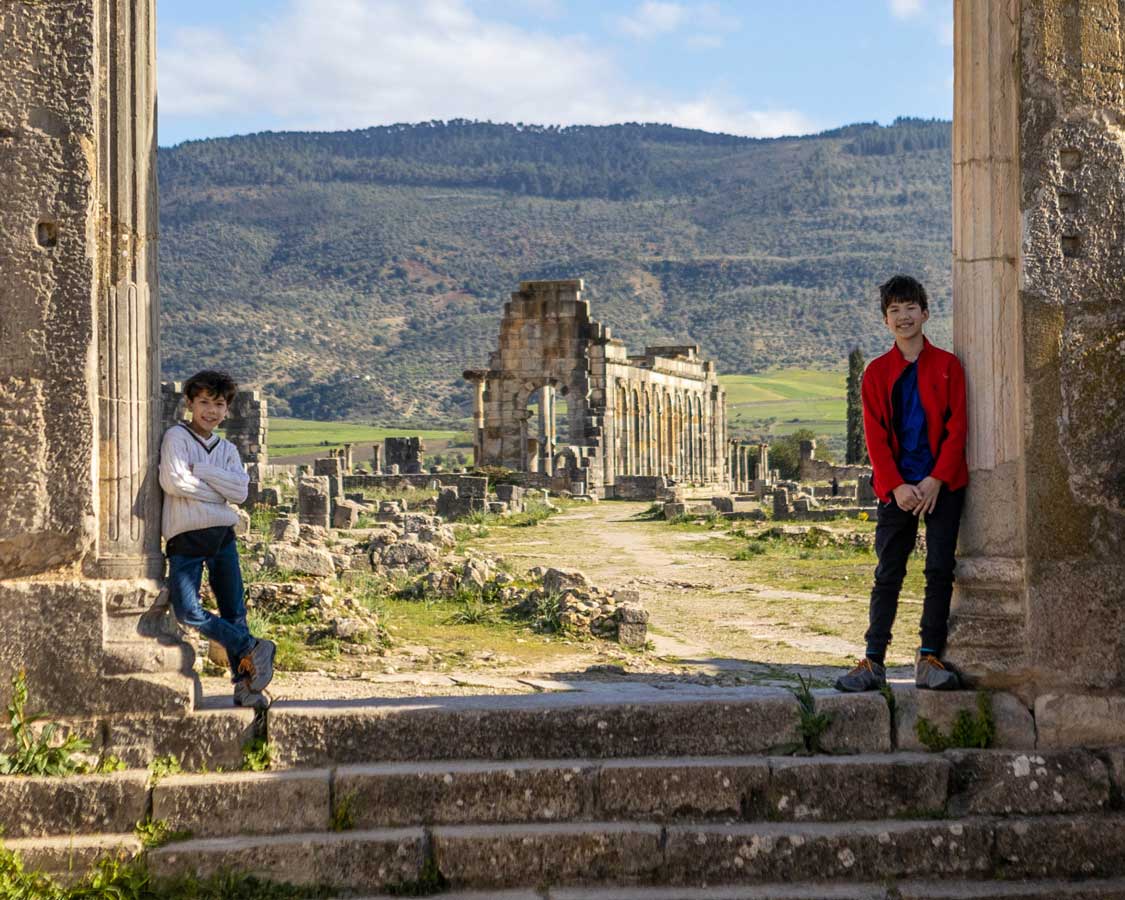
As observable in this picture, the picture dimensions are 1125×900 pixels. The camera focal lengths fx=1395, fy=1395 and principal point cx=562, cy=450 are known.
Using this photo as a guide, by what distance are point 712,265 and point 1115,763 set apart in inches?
5065

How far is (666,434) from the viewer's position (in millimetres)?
45406

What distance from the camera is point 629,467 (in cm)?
4053

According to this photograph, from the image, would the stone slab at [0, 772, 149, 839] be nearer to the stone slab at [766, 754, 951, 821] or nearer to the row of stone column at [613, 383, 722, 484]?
the stone slab at [766, 754, 951, 821]

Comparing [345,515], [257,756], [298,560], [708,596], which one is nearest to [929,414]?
[257,756]

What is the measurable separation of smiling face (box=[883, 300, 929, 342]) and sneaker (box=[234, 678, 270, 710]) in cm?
315

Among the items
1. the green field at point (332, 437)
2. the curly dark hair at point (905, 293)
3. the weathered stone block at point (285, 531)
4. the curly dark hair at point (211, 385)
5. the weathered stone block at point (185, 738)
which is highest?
the green field at point (332, 437)

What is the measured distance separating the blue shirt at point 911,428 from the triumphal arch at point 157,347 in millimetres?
218

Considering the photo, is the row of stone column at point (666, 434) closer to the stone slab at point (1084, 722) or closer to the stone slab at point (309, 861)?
the stone slab at point (1084, 722)

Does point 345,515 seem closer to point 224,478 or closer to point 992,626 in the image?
point 224,478

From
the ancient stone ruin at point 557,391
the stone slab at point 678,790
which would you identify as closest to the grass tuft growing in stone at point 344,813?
the stone slab at point 678,790

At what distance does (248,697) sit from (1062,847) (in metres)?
3.38

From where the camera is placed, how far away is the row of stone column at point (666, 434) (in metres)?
40.4

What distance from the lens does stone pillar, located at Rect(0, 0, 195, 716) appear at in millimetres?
5703

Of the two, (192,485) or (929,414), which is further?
(929,414)
